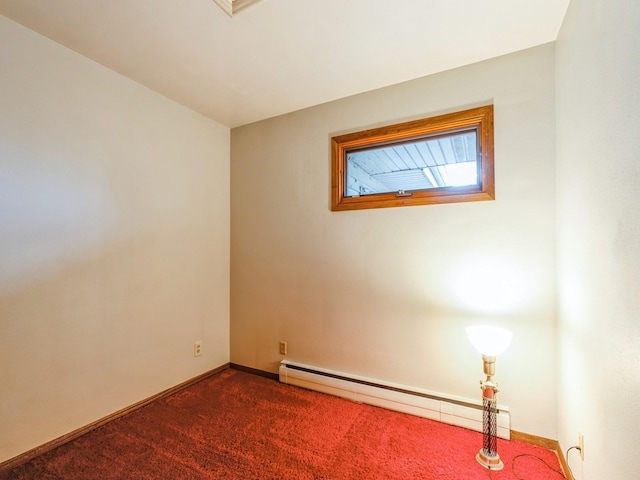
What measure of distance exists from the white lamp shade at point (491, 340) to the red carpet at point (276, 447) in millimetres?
628

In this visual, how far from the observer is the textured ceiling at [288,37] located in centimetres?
155

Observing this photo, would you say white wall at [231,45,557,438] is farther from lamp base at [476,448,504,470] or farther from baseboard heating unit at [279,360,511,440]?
lamp base at [476,448,504,470]

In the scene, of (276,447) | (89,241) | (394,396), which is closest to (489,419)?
(394,396)

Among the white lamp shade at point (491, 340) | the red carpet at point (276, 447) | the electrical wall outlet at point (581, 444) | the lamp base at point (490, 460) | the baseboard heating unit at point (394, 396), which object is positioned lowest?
the red carpet at point (276, 447)

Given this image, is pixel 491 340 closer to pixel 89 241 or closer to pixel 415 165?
pixel 415 165

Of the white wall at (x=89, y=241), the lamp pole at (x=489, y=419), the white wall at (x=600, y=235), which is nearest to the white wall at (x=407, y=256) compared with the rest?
the white wall at (x=600, y=235)

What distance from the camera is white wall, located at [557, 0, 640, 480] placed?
0.92 metres

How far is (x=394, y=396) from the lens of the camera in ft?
7.08

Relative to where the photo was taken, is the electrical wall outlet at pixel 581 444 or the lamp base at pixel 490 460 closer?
the electrical wall outlet at pixel 581 444

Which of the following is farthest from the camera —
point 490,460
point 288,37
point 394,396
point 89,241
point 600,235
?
point 394,396

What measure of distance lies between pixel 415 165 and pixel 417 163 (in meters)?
0.02

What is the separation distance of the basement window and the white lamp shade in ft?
2.79

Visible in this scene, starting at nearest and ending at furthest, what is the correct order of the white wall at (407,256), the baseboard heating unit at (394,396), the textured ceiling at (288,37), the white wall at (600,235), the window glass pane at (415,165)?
the white wall at (600,235)
the textured ceiling at (288,37)
the white wall at (407,256)
the baseboard heating unit at (394,396)
the window glass pane at (415,165)

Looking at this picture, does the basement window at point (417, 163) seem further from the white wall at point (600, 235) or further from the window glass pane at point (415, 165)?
the white wall at point (600, 235)
